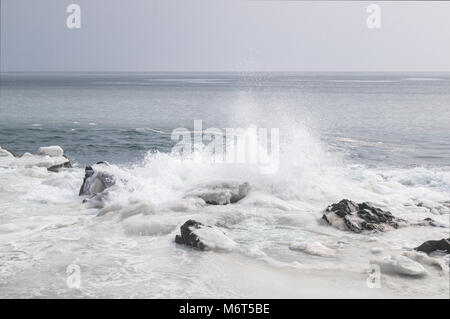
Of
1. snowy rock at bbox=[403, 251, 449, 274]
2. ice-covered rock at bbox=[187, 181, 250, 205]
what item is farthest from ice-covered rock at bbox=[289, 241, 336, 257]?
ice-covered rock at bbox=[187, 181, 250, 205]

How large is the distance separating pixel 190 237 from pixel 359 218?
12.1 feet

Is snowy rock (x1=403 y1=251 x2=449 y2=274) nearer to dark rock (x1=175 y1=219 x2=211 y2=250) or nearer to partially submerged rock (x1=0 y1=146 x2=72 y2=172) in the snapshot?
dark rock (x1=175 y1=219 x2=211 y2=250)

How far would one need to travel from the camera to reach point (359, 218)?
10219 mm

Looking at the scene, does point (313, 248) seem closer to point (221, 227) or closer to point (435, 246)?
point (435, 246)

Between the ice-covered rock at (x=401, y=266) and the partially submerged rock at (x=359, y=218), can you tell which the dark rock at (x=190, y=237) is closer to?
the partially submerged rock at (x=359, y=218)

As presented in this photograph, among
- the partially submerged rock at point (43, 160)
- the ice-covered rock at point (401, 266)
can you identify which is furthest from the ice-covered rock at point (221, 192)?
the partially submerged rock at point (43, 160)

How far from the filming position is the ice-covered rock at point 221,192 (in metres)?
11.9

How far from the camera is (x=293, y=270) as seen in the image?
7.87 meters

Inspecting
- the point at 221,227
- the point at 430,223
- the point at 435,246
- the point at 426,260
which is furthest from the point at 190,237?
the point at 430,223

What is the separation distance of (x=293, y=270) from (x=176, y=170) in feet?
25.6

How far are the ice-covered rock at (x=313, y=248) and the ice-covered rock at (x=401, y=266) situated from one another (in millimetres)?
916

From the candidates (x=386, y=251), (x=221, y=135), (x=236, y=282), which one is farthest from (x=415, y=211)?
(x=221, y=135)

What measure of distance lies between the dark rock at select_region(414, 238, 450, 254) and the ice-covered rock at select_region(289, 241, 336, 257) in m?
1.56
